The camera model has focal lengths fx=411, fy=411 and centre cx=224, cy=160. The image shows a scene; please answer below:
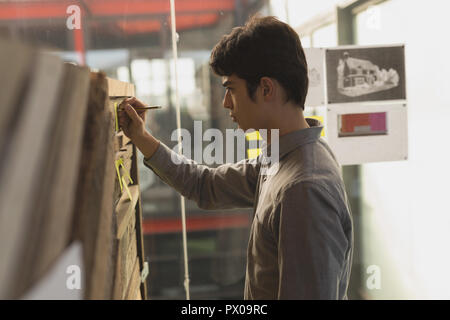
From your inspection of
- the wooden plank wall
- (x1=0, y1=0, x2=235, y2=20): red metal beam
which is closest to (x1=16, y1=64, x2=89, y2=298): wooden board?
the wooden plank wall

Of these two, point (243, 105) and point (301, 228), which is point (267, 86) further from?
point (301, 228)

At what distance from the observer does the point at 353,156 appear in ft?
7.55

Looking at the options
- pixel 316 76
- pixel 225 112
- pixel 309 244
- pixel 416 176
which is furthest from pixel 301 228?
pixel 225 112

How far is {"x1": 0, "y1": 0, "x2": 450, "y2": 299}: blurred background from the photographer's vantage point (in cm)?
215

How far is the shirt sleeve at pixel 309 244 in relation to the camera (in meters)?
0.93

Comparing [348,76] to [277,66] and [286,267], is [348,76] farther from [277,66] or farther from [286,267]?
[286,267]

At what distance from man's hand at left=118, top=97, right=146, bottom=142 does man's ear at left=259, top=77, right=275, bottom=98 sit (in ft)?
1.32

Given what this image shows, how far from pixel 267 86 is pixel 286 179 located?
260 mm

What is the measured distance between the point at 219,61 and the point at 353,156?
1391 millimetres

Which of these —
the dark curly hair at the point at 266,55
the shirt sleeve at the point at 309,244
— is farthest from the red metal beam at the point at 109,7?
the shirt sleeve at the point at 309,244

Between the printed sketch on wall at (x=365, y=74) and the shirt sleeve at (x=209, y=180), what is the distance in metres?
1.05

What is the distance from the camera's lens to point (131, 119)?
1276 mm

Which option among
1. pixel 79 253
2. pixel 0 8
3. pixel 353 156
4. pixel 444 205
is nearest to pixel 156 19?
pixel 0 8

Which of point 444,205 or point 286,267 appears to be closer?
point 286,267
